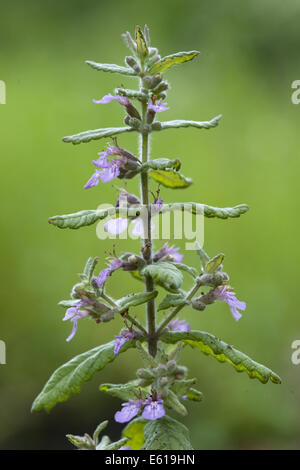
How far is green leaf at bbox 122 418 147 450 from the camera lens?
1204 mm

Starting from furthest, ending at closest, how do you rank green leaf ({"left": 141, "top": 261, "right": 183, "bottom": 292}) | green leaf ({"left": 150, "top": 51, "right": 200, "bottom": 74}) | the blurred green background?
the blurred green background, green leaf ({"left": 150, "top": 51, "right": 200, "bottom": 74}), green leaf ({"left": 141, "top": 261, "right": 183, "bottom": 292})

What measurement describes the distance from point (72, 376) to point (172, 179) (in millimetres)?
451

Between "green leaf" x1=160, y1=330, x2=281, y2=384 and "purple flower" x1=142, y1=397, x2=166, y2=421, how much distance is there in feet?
0.46

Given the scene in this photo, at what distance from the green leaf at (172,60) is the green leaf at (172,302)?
1.57ft

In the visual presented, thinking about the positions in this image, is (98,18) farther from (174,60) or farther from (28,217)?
(174,60)

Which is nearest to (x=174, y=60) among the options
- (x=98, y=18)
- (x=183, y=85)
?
(x=183, y=85)

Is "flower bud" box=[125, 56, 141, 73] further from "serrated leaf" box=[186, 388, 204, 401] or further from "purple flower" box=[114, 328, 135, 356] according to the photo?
"serrated leaf" box=[186, 388, 204, 401]

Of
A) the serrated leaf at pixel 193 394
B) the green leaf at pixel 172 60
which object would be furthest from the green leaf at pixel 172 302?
the green leaf at pixel 172 60

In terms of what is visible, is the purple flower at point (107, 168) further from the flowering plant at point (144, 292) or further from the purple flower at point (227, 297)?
the purple flower at point (227, 297)

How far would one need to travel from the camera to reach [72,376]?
3.45 ft

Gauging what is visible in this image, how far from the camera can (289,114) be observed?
3.72 m

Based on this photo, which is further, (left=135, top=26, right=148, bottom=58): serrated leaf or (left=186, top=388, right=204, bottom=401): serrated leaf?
(left=186, top=388, right=204, bottom=401): serrated leaf

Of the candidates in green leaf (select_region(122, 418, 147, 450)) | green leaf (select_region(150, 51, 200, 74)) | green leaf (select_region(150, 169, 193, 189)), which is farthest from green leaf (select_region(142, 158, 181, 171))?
green leaf (select_region(122, 418, 147, 450))

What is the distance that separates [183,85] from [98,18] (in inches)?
45.3
